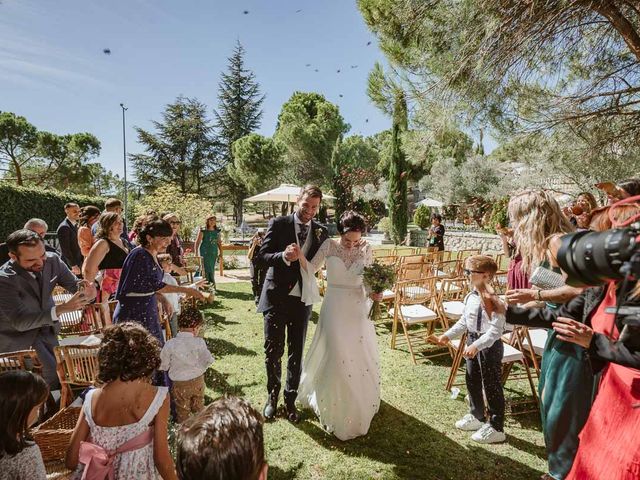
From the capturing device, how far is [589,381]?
232 centimetres

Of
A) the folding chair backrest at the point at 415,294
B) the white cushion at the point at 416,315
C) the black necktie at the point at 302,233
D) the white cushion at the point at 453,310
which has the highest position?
the black necktie at the point at 302,233

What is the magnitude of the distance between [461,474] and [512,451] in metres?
0.65

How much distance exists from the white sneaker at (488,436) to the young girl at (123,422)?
2763mm

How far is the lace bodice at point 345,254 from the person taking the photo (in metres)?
3.65

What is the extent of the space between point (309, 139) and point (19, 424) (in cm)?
3819

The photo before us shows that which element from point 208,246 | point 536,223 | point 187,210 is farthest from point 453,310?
point 187,210

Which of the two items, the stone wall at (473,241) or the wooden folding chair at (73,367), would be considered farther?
the stone wall at (473,241)

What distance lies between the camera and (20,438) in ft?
5.74

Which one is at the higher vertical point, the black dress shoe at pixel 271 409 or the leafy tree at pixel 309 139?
the leafy tree at pixel 309 139

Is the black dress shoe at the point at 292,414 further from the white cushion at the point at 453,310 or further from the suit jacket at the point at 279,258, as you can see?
the white cushion at the point at 453,310

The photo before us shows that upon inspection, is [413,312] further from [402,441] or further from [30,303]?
[30,303]

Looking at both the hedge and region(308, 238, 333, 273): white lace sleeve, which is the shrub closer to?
the hedge

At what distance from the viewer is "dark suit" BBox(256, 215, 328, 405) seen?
12.2 ft

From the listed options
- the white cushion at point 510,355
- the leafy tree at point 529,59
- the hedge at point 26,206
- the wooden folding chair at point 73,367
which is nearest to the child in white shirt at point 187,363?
the wooden folding chair at point 73,367
